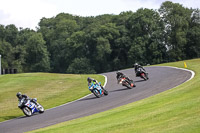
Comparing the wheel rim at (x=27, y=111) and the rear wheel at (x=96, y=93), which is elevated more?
the rear wheel at (x=96, y=93)

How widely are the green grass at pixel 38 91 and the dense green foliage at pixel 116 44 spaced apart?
47.4 metres

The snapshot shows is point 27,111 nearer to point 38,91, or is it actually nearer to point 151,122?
point 151,122

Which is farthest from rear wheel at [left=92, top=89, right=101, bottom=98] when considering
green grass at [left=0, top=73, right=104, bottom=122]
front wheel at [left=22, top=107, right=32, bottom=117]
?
front wheel at [left=22, top=107, right=32, bottom=117]

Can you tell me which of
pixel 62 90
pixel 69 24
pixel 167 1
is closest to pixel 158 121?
pixel 62 90

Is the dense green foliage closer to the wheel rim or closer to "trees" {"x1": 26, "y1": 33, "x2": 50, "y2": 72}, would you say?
"trees" {"x1": 26, "y1": 33, "x2": 50, "y2": 72}

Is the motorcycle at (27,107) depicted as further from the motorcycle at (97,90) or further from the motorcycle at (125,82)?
the motorcycle at (125,82)

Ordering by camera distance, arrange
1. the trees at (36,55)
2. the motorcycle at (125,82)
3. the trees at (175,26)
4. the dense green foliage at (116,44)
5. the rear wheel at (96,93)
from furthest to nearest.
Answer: the trees at (36,55), the dense green foliage at (116,44), the trees at (175,26), the motorcycle at (125,82), the rear wheel at (96,93)

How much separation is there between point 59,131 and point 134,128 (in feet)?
10.5

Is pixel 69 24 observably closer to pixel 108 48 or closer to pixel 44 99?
pixel 108 48

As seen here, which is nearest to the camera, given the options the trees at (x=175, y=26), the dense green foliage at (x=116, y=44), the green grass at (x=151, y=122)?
the green grass at (x=151, y=122)

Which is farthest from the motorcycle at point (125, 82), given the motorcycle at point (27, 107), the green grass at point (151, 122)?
the green grass at point (151, 122)

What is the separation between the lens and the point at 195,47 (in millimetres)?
83812

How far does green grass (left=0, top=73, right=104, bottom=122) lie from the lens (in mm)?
25144

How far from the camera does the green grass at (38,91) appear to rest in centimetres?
2514
